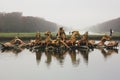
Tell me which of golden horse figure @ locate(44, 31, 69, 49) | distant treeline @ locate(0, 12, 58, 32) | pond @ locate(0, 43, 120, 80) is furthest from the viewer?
distant treeline @ locate(0, 12, 58, 32)

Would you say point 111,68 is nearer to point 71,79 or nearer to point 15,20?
point 71,79

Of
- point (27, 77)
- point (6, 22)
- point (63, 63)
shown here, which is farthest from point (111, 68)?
point (6, 22)

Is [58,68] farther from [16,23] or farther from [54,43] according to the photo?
[16,23]

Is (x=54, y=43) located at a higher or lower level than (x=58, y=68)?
higher

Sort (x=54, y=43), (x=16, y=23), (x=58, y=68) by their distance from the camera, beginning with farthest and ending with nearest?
(x=16, y=23) < (x=54, y=43) < (x=58, y=68)

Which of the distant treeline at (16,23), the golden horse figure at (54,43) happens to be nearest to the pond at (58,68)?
the golden horse figure at (54,43)

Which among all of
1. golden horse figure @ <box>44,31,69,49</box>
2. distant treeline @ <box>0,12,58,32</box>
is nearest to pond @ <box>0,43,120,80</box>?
golden horse figure @ <box>44,31,69,49</box>

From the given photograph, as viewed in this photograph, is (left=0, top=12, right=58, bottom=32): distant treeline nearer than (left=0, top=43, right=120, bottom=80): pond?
No

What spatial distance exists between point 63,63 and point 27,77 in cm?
328

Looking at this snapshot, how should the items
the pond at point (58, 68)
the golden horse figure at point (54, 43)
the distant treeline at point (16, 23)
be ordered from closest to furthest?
the pond at point (58, 68) < the golden horse figure at point (54, 43) < the distant treeline at point (16, 23)

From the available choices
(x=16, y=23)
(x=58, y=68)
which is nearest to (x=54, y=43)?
(x=58, y=68)

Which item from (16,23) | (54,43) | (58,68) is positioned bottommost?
(58,68)

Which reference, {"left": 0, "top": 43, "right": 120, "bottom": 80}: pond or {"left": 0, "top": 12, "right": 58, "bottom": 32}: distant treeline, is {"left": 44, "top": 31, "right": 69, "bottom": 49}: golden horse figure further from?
{"left": 0, "top": 12, "right": 58, "bottom": 32}: distant treeline

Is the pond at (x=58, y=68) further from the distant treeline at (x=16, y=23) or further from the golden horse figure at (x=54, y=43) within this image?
the distant treeline at (x=16, y=23)
